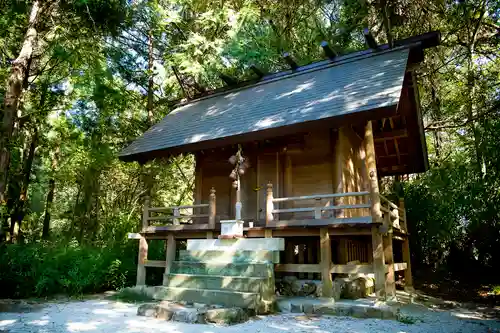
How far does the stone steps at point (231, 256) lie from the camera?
737 cm

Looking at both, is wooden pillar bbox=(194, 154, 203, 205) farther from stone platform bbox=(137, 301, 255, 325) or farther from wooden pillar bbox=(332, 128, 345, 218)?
stone platform bbox=(137, 301, 255, 325)

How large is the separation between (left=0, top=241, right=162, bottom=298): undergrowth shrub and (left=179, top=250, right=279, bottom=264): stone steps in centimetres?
289

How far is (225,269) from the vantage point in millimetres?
7328

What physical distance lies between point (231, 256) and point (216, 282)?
0.89 meters

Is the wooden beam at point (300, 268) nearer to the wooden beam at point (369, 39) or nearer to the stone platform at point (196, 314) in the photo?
the stone platform at point (196, 314)

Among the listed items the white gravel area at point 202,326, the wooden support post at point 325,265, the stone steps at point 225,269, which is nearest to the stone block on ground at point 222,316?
the white gravel area at point 202,326

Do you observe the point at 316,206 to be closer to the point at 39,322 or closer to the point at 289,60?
the point at 289,60

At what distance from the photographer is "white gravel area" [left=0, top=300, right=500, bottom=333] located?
17.1ft

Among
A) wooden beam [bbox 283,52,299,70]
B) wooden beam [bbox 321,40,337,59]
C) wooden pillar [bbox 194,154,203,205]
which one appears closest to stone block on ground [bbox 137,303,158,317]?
wooden pillar [bbox 194,154,203,205]

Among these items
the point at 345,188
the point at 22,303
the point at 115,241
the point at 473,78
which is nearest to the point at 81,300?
the point at 22,303

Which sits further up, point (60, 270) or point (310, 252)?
point (310, 252)

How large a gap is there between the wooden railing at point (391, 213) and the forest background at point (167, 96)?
6.69 ft

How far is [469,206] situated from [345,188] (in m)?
5.36

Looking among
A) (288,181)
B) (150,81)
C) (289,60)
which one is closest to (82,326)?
(288,181)
